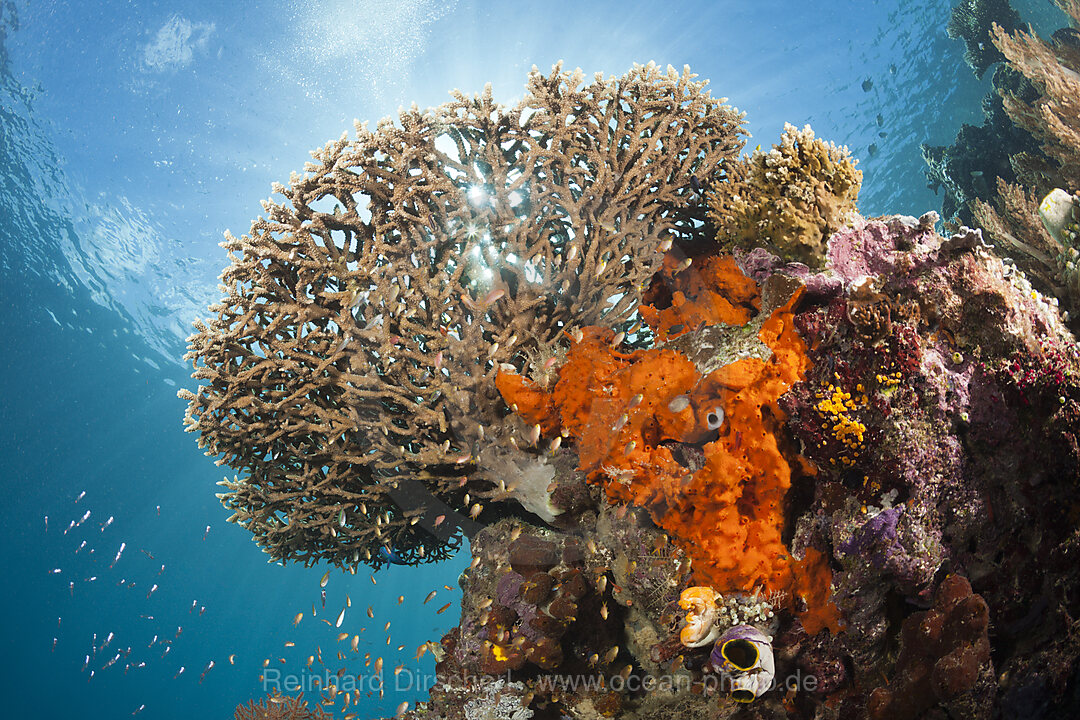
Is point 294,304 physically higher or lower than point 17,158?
lower

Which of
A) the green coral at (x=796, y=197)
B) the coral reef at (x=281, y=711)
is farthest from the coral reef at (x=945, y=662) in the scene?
the coral reef at (x=281, y=711)

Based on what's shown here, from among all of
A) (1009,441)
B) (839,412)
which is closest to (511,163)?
(839,412)

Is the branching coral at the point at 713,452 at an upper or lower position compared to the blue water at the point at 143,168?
lower

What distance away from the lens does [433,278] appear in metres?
4.85

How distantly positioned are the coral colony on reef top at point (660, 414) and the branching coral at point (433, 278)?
39 millimetres

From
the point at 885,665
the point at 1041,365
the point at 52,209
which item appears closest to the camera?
the point at 1041,365

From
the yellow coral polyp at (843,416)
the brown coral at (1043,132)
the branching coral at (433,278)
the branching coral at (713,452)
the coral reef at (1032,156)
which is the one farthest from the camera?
the brown coral at (1043,132)

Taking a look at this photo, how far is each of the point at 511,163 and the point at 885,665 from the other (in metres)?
5.51

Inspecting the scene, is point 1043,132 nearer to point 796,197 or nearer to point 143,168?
point 796,197

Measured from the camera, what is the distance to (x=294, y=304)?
A: 4836 mm

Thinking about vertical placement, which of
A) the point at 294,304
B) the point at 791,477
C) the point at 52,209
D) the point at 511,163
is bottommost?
the point at 791,477

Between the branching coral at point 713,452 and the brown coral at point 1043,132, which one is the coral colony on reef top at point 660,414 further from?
the brown coral at point 1043,132

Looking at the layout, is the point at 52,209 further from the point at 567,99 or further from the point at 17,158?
the point at 567,99

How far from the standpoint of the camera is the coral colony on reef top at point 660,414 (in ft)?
9.23
